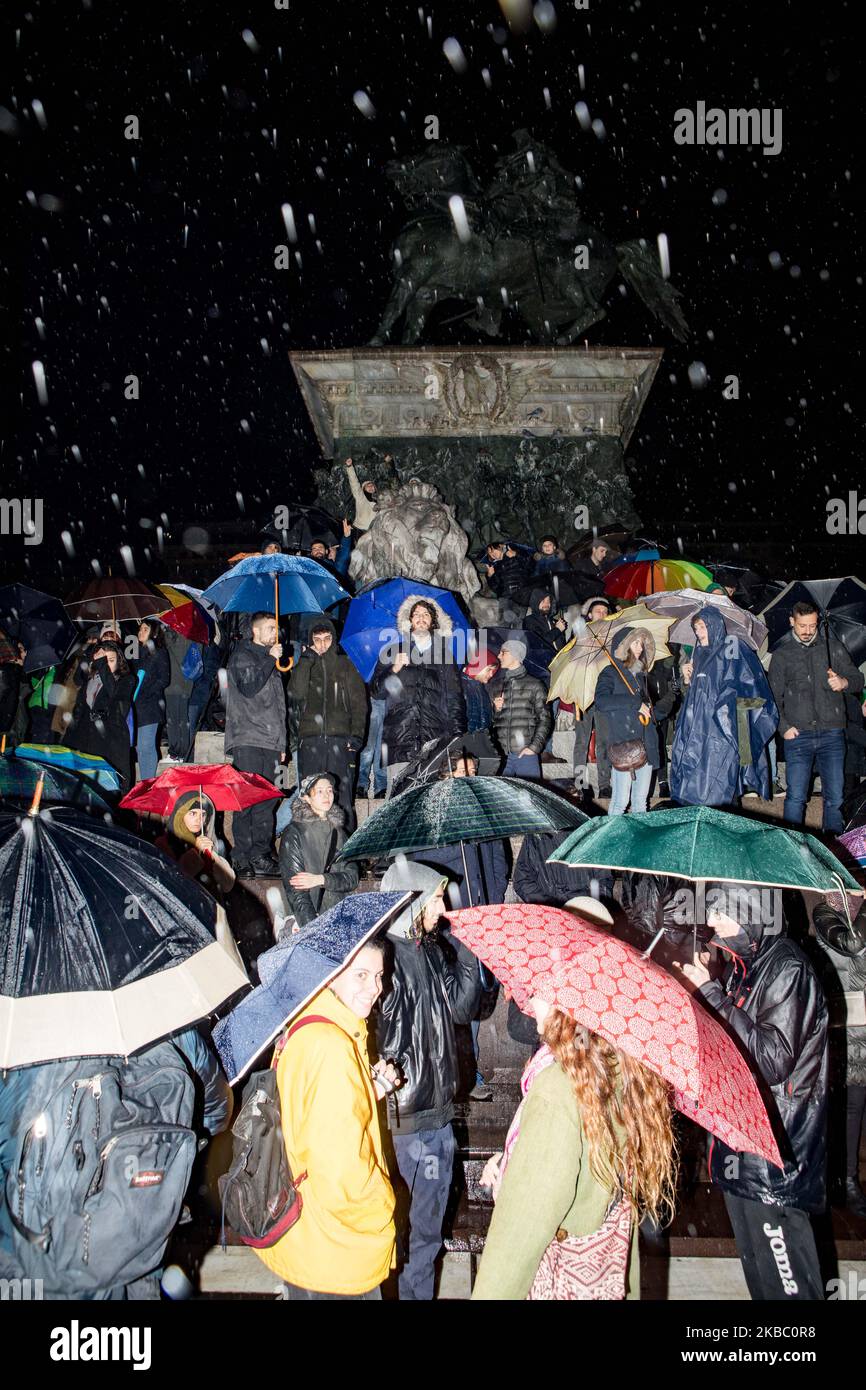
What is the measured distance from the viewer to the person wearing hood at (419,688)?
809 centimetres

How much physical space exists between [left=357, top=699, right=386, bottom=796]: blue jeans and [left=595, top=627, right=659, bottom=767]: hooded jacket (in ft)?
6.65

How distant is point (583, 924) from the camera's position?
307 cm

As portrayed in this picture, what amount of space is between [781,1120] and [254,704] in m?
5.71

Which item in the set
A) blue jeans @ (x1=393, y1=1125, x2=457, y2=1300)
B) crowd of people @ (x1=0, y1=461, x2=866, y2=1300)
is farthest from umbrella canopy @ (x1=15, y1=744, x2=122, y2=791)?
blue jeans @ (x1=393, y1=1125, x2=457, y2=1300)

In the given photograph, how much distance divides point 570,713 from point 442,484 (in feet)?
20.1

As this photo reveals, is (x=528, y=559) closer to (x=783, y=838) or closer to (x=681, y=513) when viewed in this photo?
(x=783, y=838)

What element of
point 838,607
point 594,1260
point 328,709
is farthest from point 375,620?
point 594,1260

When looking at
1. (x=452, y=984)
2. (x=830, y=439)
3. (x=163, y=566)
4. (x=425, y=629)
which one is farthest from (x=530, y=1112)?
(x=830, y=439)

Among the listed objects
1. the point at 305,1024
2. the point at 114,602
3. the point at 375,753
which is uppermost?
the point at 114,602

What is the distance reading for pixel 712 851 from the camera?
12.7 feet

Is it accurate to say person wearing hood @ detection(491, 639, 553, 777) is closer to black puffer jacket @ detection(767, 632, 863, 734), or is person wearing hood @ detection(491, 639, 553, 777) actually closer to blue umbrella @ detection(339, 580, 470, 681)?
blue umbrella @ detection(339, 580, 470, 681)

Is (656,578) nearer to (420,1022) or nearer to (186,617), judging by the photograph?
(186,617)

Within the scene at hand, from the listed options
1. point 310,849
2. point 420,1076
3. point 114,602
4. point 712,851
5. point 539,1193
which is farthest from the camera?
point 114,602

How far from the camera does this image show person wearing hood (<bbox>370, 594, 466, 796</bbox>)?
26.6 ft
